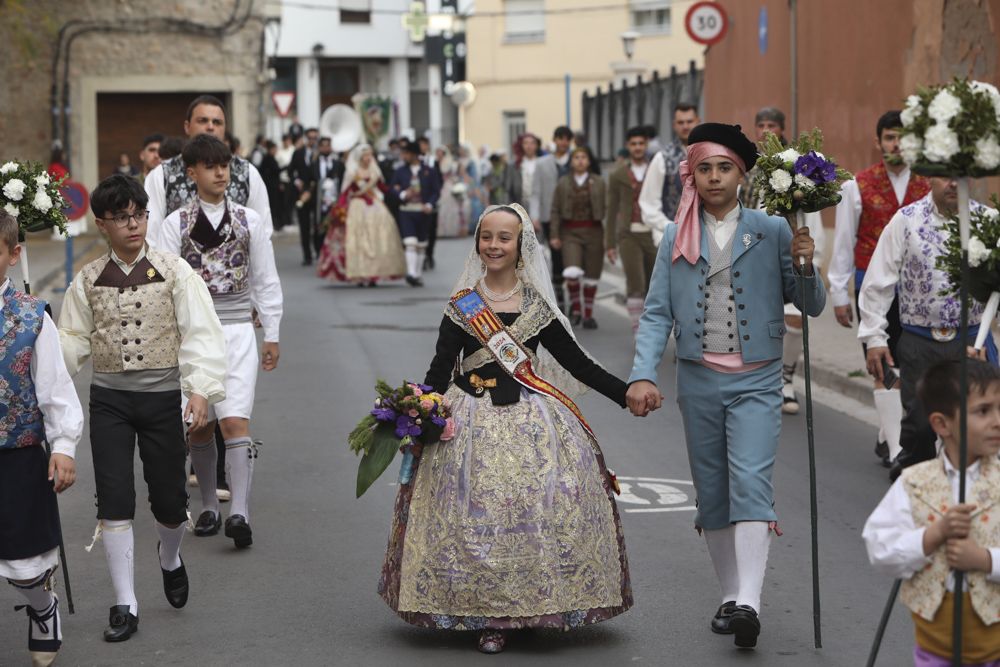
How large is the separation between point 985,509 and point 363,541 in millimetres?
4064

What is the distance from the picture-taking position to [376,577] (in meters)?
7.33

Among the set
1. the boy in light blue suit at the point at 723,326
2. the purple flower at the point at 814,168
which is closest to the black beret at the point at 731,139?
the boy in light blue suit at the point at 723,326

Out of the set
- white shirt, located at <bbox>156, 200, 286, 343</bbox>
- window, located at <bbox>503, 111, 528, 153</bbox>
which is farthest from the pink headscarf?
window, located at <bbox>503, 111, 528, 153</bbox>

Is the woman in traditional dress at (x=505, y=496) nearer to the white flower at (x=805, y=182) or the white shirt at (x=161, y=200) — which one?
the white flower at (x=805, y=182)

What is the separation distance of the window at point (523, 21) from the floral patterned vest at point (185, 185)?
4471 centimetres

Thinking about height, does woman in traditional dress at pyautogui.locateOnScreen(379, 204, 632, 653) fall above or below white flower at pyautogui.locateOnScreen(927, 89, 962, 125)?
below

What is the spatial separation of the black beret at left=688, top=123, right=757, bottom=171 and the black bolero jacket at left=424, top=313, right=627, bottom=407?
935mm

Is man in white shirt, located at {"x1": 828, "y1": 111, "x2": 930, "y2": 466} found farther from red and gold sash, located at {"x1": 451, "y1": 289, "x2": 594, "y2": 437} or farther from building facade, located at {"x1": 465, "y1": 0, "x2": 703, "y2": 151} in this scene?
building facade, located at {"x1": 465, "y1": 0, "x2": 703, "y2": 151}

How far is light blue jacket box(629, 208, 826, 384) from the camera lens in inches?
248

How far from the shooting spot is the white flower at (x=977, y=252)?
507cm

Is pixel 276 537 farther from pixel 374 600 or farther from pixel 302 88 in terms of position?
pixel 302 88

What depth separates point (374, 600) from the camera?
6953mm

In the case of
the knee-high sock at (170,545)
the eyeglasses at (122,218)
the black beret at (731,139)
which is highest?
the black beret at (731,139)

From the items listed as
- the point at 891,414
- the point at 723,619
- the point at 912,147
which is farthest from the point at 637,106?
the point at 912,147
